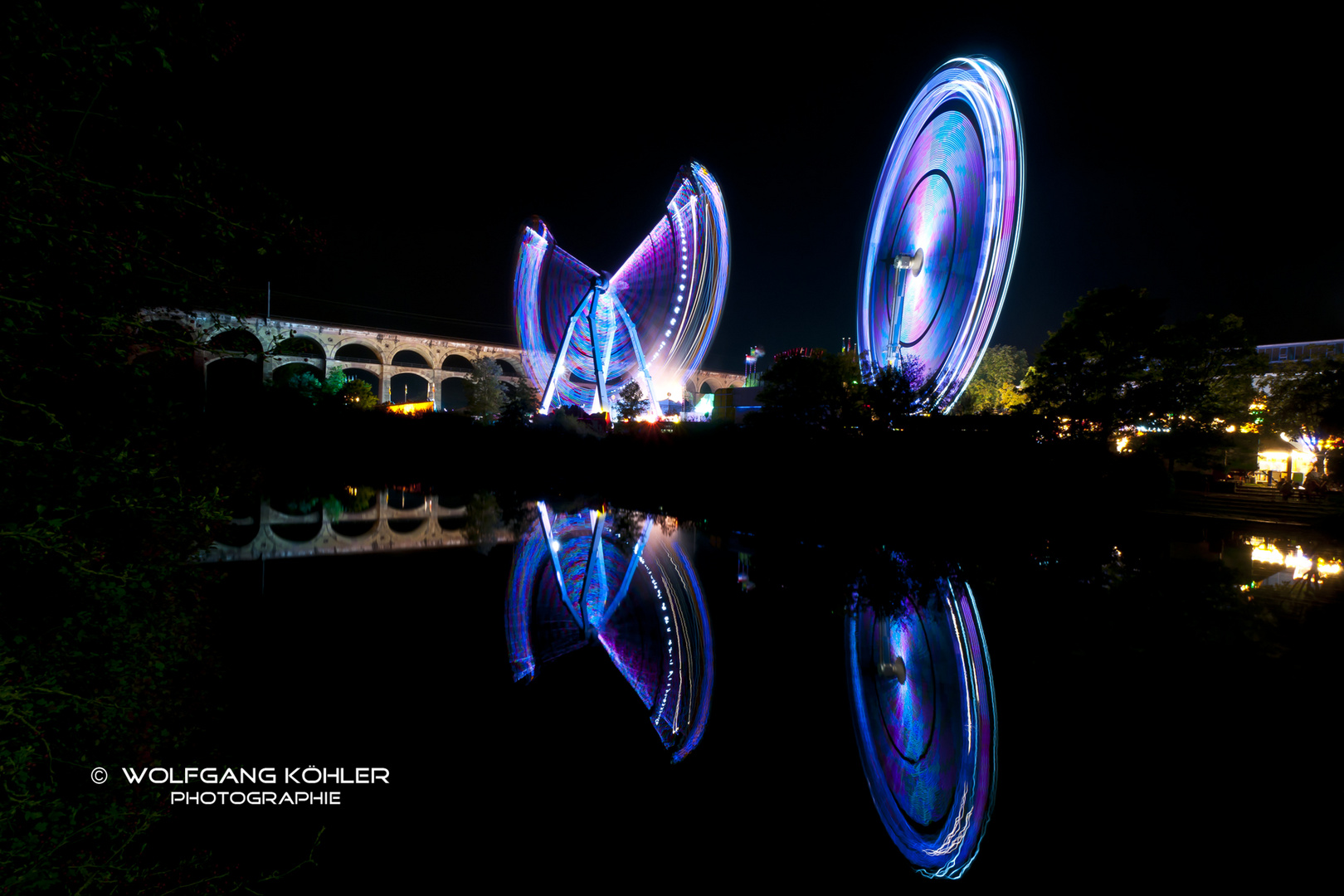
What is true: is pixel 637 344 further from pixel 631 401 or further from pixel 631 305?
pixel 631 401

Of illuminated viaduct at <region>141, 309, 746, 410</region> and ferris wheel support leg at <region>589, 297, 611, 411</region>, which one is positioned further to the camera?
illuminated viaduct at <region>141, 309, 746, 410</region>

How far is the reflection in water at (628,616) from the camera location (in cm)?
420

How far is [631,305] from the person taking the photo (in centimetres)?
3131

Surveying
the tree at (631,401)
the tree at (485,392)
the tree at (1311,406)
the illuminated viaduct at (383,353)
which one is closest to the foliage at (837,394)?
the tree at (631,401)

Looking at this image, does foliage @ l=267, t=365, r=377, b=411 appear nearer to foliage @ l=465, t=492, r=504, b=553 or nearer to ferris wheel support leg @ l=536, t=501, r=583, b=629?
foliage @ l=465, t=492, r=504, b=553

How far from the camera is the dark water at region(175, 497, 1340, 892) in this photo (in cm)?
257

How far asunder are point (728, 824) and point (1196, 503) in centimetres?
1764

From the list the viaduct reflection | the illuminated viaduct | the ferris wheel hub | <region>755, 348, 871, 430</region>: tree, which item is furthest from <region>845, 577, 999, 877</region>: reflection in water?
the illuminated viaduct

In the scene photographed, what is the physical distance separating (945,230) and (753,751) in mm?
15442

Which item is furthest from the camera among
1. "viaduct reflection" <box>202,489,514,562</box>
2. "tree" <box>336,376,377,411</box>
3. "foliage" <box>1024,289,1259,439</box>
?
"tree" <box>336,376,377,411</box>

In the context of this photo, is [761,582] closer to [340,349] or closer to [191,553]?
[191,553]

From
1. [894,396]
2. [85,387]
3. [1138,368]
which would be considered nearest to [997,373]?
[1138,368]

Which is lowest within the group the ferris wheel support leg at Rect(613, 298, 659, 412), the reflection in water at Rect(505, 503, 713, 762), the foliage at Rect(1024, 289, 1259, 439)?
the reflection in water at Rect(505, 503, 713, 762)

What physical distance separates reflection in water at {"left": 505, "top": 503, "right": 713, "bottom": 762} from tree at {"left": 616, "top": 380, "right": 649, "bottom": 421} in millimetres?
22155
